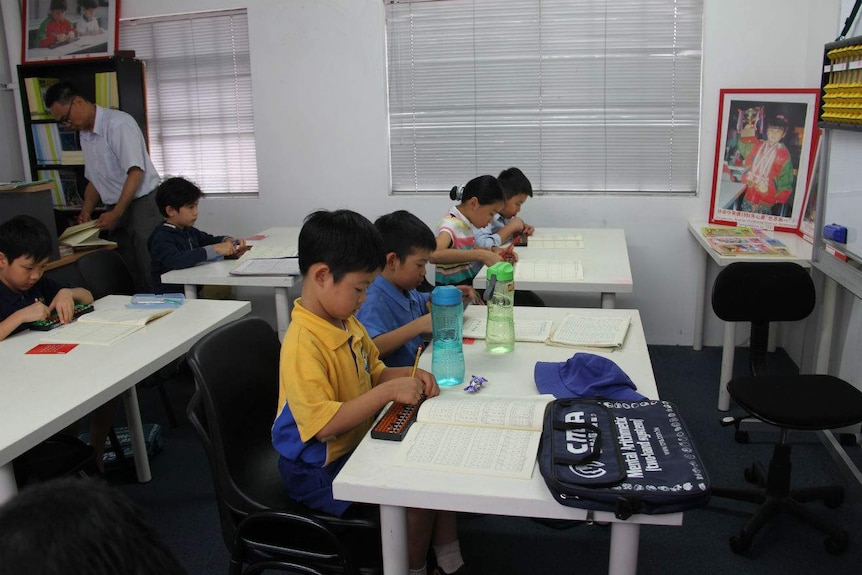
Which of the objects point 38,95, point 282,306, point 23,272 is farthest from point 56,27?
point 23,272

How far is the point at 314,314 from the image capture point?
1.60 metres

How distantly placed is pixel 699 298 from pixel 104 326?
3.15m

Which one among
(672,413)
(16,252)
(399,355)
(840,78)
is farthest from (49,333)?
(840,78)

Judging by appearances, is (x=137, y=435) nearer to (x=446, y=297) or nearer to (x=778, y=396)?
(x=446, y=297)

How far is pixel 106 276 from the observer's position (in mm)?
3016

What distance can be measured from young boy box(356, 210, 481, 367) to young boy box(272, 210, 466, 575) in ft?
1.07

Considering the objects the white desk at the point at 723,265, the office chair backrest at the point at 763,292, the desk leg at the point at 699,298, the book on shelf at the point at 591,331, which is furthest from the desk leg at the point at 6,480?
the desk leg at the point at 699,298

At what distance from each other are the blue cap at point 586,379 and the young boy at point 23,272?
167 cm

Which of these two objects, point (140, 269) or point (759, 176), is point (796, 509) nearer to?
point (759, 176)

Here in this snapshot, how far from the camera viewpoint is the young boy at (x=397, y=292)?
6.61ft

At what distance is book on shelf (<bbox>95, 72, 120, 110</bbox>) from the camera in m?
4.39

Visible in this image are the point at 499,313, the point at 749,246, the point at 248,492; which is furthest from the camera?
the point at 749,246

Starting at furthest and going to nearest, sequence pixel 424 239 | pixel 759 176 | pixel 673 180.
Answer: pixel 673 180, pixel 759 176, pixel 424 239

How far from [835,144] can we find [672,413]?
1.88 m
